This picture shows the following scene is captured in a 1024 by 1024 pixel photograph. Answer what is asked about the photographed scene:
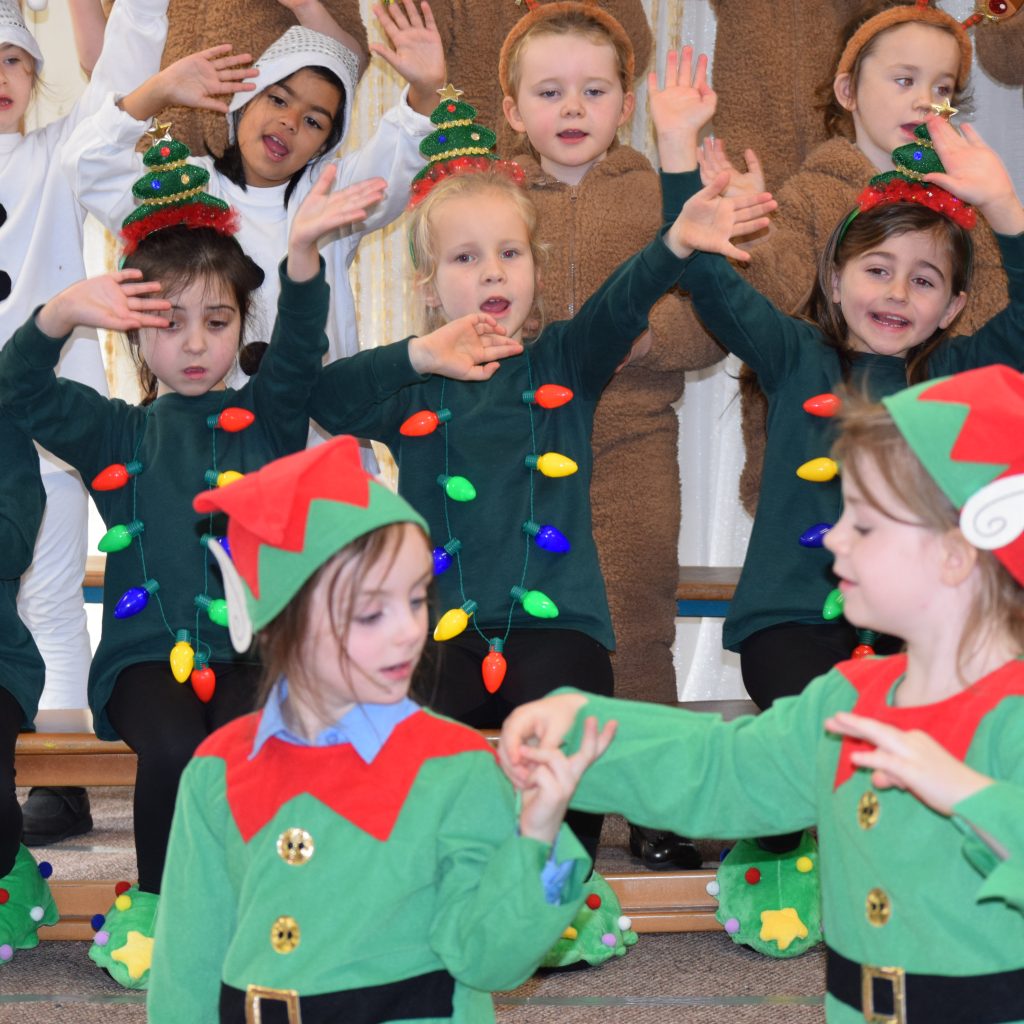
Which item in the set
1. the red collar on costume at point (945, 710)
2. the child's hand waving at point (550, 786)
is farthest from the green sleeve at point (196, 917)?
the red collar on costume at point (945, 710)

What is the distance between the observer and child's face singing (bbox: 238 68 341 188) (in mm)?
2918

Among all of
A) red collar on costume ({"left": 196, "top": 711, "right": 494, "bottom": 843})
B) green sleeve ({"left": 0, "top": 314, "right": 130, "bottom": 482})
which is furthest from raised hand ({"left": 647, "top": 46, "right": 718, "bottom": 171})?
red collar on costume ({"left": 196, "top": 711, "right": 494, "bottom": 843})

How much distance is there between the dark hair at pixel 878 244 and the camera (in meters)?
2.41

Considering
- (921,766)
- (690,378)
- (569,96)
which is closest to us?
(921,766)

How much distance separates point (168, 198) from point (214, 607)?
2.47 ft

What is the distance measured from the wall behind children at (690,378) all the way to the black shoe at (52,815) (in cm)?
129

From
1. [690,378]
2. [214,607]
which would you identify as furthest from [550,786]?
[690,378]

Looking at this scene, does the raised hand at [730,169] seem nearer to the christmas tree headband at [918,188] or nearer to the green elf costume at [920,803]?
the christmas tree headband at [918,188]

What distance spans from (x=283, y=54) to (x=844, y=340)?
49.9 inches

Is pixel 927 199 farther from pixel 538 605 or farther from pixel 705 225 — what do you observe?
pixel 538 605

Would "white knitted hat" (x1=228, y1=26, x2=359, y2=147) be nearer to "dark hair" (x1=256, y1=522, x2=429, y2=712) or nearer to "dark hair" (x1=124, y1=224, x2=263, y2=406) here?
"dark hair" (x1=124, y1=224, x2=263, y2=406)

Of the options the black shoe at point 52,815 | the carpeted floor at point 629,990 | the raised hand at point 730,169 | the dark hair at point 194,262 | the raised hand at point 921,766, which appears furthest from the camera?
the black shoe at point 52,815

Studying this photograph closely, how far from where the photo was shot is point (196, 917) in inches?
57.9

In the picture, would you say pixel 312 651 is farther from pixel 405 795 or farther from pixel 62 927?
pixel 62 927
